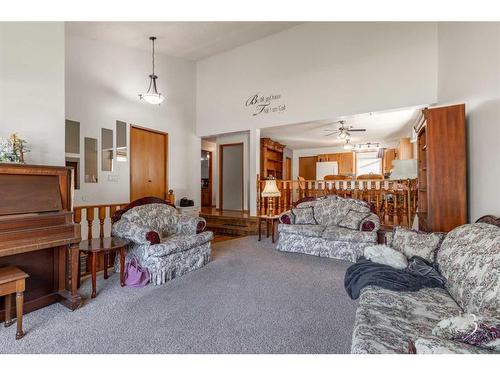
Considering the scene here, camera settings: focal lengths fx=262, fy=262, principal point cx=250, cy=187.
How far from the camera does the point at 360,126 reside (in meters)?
6.60

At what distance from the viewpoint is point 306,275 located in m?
3.15

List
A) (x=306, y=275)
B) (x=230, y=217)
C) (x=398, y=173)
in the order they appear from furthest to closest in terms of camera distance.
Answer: (x=230, y=217)
(x=398, y=173)
(x=306, y=275)

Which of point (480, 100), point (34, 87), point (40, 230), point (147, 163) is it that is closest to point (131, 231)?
point (40, 230)

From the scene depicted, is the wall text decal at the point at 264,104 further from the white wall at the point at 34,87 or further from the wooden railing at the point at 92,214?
the white wall at the point at 34,87

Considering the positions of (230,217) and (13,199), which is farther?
(230,217)

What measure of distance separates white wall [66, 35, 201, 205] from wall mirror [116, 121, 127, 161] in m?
0.10

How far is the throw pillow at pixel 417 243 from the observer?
2.20 metres

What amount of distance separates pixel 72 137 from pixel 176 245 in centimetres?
283

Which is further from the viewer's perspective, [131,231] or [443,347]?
[131,231]

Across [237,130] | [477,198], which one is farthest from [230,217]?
[477,198]

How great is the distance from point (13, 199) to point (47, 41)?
167cm

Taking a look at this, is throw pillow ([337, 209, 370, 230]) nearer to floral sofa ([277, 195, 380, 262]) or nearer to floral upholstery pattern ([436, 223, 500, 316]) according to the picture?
floral sofa ([277, 195, 380, 262])

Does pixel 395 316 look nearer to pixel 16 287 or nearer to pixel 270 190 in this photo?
pixel 16 287
